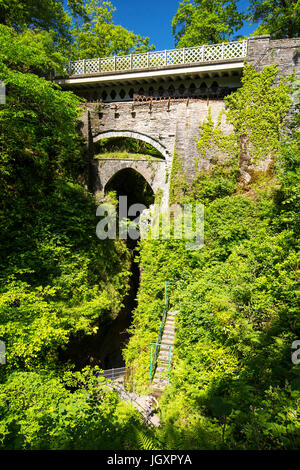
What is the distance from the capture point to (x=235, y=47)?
13023 millimetres

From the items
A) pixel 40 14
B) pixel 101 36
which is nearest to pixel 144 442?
pixel 40 14

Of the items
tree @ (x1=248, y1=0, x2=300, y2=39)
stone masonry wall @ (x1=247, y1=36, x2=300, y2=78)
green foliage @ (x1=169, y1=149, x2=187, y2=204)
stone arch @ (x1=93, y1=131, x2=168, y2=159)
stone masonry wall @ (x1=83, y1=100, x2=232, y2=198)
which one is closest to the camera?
stone masonry wall @ (x1=247, y1=36, x2=300, y2=78)

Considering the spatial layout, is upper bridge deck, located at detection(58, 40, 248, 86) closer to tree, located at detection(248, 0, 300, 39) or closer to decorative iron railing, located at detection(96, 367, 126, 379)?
tree, located at detection(248, 0, 300, 39)

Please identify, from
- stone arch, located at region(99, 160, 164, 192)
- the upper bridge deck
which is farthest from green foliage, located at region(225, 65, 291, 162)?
stone arch, located at region(99, 160, 164, 192)

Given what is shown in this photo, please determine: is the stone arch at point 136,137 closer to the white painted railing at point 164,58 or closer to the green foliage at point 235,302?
the green foliage at point 235,302

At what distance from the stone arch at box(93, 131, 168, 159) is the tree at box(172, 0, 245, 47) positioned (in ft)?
35.0

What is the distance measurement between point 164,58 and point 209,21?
800 cm

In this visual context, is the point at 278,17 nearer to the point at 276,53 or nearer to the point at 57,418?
the point at 276,53

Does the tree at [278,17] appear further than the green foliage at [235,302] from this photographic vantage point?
Yes

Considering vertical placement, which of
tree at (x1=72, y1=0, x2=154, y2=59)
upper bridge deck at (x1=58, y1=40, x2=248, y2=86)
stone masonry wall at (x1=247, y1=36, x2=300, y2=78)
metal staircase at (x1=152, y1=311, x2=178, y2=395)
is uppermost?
tree at (x1=72, y1=0, x2=154, y2=59)

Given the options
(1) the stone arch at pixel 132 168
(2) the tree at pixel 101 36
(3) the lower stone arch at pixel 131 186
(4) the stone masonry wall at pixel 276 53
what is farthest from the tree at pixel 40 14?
(4) the stone masonry wall at pixel 276 53

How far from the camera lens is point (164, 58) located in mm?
14531

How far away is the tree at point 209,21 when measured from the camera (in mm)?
18797

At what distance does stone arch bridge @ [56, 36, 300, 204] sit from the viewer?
42.8 ft
